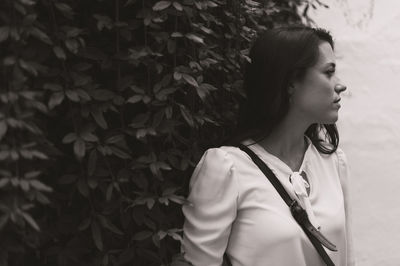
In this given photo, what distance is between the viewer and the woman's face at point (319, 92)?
265 cm

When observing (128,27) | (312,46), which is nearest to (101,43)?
(128,27)

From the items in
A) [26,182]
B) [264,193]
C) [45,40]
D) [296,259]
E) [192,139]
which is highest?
[45,40]

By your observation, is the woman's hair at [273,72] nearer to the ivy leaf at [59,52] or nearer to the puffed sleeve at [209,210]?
the puffed sleeve at [209,210]

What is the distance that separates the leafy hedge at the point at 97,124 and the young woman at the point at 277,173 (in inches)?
5.3

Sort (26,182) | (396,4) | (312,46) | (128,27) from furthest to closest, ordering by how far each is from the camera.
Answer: (396,4), (312,46), (128,27), (26,182)

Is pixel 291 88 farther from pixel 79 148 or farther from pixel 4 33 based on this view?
pixel 4 33

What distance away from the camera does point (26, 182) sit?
1.73 metres

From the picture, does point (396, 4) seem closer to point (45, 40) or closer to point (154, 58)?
point (154, 58)

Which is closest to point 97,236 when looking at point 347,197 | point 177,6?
point 177,6

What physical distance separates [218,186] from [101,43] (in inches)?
29.2

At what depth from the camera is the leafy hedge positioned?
1.75m

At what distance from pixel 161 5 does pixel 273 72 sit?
2.33ft

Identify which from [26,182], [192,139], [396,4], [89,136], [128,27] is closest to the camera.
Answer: [26,182]

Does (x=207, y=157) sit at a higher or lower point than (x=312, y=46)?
lower
